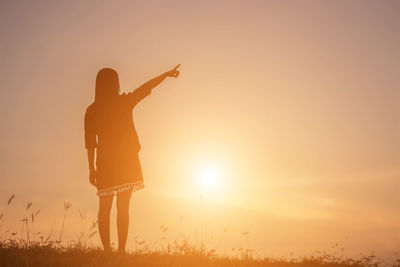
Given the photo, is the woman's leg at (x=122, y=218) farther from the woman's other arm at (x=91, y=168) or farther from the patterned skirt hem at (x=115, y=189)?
the woman's other arm at (x=91, y=168)

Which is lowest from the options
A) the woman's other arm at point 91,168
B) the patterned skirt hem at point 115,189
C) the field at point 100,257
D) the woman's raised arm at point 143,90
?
the field at point 100,257

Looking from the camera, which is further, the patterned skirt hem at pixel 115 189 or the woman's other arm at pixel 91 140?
the woman's other arm at pixel 91 140

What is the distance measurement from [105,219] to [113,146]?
1266mm

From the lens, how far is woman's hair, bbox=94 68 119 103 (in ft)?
22.8

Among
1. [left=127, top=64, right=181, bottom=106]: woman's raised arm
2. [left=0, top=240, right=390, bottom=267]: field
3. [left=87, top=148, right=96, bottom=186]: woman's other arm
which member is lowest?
[left=0, top=240, right=390, bottom=267]: field

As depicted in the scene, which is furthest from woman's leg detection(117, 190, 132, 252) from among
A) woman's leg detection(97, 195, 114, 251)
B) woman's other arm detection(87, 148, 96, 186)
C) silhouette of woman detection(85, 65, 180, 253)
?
woman's other arm detection(87, 148, 96, 186)

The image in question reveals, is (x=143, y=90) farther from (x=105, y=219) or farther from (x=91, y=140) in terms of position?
(x=105, y=219)

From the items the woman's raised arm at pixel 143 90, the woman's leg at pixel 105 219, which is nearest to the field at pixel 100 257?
the woman's leg at pixel 105 219

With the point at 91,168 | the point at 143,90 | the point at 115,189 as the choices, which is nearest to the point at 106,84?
the point at 143,90

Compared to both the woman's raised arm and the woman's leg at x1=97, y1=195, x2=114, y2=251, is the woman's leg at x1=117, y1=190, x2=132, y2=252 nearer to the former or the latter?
the woman's leg at x1=97, y1=195, x2=114, y2=251

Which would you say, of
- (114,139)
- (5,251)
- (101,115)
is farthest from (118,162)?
(5,251)

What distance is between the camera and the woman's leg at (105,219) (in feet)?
22.6

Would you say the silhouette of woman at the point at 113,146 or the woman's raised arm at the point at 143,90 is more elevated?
the woman's raised arm at the point at 143,90

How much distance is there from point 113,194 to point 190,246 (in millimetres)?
1913
